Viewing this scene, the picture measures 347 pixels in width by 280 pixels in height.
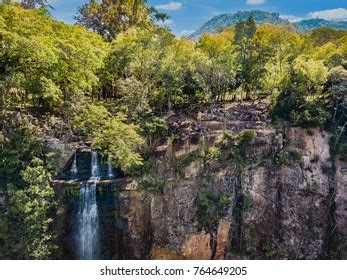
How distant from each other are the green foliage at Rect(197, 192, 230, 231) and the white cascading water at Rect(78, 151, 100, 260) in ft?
18.4

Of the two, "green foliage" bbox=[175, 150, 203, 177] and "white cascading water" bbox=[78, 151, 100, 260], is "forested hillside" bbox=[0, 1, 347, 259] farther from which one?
"white cascading water" bbox=[78, 151, 100, 260]

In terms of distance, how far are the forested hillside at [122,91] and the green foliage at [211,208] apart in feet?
7.44

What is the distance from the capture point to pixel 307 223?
20797 millimetres

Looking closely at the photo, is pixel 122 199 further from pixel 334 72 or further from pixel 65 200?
pixel 334 72

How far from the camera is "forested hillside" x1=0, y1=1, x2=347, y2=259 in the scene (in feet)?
61.7

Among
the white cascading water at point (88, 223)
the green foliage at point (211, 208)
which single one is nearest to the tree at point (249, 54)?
the green foliage at point (211, 208)

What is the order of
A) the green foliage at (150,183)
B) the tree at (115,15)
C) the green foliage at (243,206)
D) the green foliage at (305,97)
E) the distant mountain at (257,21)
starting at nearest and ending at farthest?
the green foliage at (150,183) → the green foliage at (243,206) → the green foliage at (305,97) → the tree at (115,15) → the distant mountain at (257,21)

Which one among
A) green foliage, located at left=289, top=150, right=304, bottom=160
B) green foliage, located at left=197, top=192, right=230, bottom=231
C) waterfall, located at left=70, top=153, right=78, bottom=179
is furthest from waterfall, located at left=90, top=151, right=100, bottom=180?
green foliage, located at left=289, top=150, right=304, bottom=160

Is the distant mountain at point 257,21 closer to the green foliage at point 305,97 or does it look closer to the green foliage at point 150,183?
the green foliage at point 305,97

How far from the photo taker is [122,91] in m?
23.8

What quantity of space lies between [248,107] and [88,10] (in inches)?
729

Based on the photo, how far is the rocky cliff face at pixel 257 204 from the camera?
20344mm

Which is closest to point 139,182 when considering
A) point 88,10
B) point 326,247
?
point 326,247

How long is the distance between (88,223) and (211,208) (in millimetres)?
6645
